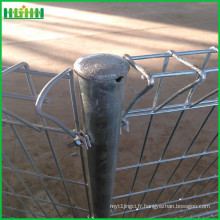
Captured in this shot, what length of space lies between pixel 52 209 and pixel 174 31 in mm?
3387

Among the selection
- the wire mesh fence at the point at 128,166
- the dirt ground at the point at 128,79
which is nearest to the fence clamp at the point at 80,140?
the wire mesh fence at the point at 128,166

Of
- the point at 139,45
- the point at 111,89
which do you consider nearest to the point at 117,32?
the point at 139,45

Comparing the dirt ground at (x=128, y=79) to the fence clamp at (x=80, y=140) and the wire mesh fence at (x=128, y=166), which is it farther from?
the fence clamp at (x=80, y=140)

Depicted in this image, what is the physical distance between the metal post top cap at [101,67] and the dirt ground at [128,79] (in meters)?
→ 1.13

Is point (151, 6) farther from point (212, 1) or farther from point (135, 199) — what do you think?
point (135, 199)

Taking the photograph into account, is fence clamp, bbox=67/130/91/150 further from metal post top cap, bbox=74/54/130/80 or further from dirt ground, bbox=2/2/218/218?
dirt ground, bbox=2/2/218/218

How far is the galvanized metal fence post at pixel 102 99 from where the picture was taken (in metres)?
0.38

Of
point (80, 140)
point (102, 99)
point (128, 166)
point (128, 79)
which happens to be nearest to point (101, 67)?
point (102, 99)

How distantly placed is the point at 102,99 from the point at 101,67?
63 mm

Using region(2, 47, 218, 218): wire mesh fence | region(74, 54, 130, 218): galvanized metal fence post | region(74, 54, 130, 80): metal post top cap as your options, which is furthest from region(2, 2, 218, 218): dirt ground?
region(74, 54, 130, 80): metal post top cap

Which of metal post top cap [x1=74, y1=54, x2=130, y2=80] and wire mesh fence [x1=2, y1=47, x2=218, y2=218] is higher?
metal post top cap [x1=74, y1=54, x2=130, y2=80]

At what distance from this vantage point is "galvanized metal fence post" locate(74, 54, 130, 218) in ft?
1.25

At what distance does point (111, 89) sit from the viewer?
1.28ft

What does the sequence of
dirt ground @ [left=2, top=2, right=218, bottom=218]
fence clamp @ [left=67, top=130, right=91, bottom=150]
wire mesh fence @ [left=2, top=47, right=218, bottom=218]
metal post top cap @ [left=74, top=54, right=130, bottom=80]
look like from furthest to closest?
dirt ground @ [left=2, top=2, right=218, bottom=218] < wire mesh fence @ [left=2, top=47, right=218, bottom=218] < fence clamp @ [left=67, top=130, right=91, bottom=150] < metal post top cap @ [left=74, top=54, right=130, bottom=80]
